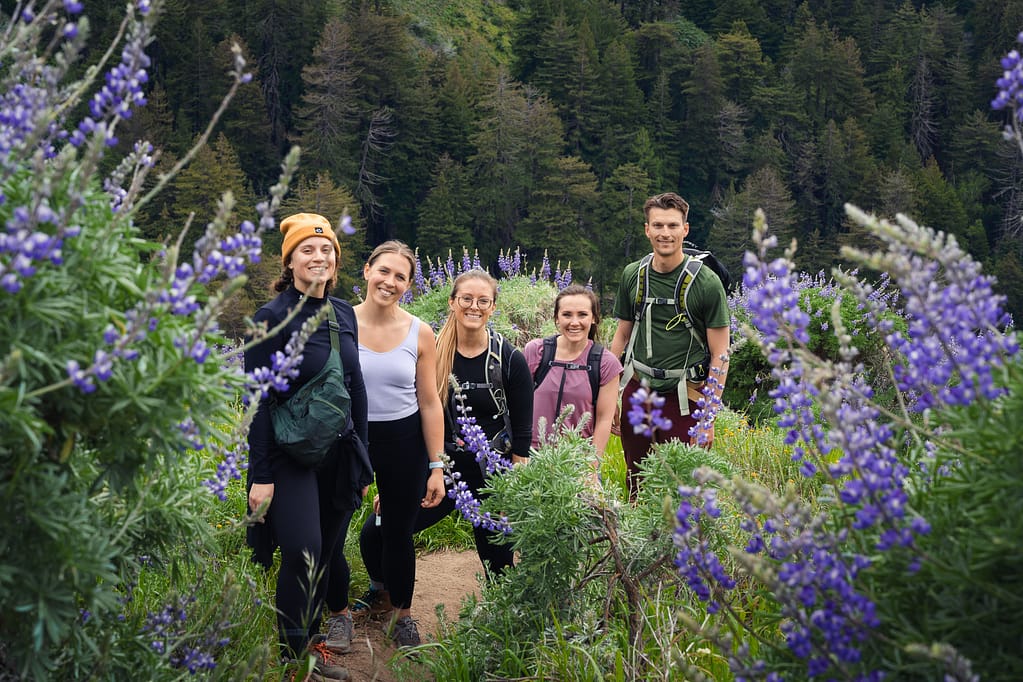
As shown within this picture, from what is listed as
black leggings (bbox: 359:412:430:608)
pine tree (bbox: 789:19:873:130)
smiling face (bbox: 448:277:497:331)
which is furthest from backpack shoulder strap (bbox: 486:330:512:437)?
pine tree (bbox: 789:19:873:130)

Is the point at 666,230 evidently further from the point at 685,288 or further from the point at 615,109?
the point at 615,109

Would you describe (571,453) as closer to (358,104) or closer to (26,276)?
(26,276)

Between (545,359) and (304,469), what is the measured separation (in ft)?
5.91

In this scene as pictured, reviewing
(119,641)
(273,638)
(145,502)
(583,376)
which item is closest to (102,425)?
(145,502)

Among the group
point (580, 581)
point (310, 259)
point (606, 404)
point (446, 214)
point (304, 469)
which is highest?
point (446, 214)

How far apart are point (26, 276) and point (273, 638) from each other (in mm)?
2733

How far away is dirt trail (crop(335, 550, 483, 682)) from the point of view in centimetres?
417

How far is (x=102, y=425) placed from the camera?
192 cm

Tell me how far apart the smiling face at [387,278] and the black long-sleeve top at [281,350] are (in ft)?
1.21

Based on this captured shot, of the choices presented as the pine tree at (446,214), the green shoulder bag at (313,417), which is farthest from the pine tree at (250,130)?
the green shoulder bag at (313,417)

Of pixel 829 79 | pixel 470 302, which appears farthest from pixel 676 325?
pixel 829 79

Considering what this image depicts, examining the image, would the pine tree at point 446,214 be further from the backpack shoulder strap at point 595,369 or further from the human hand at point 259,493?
the human hand at point 259,493

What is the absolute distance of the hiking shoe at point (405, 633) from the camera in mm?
4367

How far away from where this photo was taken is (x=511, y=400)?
455 cm
